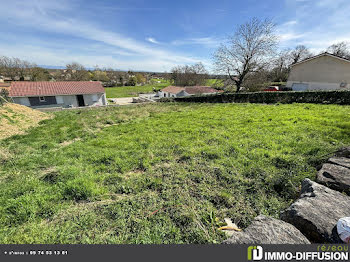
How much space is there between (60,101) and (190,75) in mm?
47460

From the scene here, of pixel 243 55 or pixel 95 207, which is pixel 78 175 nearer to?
pixel 95 207

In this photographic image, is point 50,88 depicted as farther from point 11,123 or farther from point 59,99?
point 11,123

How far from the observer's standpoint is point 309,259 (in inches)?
60.9

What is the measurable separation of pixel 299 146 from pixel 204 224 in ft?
14.1

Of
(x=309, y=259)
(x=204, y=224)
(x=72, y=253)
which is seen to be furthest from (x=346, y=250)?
(x=72, y=253)

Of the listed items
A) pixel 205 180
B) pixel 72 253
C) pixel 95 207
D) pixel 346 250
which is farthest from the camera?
pixel 205 180

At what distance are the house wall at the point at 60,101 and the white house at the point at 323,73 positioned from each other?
36.7 metres

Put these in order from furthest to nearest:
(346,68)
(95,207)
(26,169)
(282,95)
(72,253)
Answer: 1. (346,68)
2. (282,95)
3. (26,169)
4. (95,207)
5. (72,253)

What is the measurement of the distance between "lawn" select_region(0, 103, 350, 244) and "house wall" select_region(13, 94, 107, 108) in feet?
83.3

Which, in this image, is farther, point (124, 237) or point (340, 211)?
point (124, 237)

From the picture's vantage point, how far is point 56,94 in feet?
83.3

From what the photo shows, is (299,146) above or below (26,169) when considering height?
above

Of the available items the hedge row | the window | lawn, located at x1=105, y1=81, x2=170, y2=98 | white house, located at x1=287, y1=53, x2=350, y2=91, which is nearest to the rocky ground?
the hedge row

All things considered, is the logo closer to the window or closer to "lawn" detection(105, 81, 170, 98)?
the window
